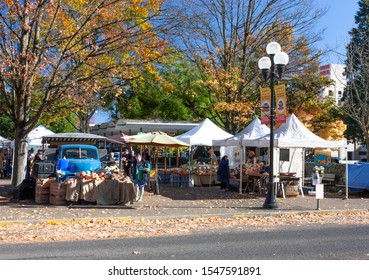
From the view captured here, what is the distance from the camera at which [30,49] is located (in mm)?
17688

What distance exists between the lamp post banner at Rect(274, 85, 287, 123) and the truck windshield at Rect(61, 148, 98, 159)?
27.2 feet

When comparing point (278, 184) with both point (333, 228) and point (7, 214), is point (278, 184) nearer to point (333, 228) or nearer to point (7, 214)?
point (333, 228)

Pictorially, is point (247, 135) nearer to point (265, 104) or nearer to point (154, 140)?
point (154, 140)

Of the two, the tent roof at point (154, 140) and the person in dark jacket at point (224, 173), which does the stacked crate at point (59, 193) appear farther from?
the person in dark jacket at point (224, 173)

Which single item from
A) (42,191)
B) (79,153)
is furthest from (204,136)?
(42,191)

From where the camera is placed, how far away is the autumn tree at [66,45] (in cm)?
1680

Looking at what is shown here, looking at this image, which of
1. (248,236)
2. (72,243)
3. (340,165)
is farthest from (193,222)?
(340,165)

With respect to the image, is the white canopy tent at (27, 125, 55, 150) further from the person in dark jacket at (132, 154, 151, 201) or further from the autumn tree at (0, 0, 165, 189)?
the person in dark jacket at (132, 154, 151, 201)

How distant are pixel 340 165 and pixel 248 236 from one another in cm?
1603

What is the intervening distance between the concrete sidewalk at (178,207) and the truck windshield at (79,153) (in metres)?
2.86

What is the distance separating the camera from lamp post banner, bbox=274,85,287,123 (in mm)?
17359

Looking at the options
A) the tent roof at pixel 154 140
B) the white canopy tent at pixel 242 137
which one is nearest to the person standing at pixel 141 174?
the tent roof at pixel 154 140

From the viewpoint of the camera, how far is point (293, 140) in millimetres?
20547

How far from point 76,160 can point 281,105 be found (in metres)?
8.52
